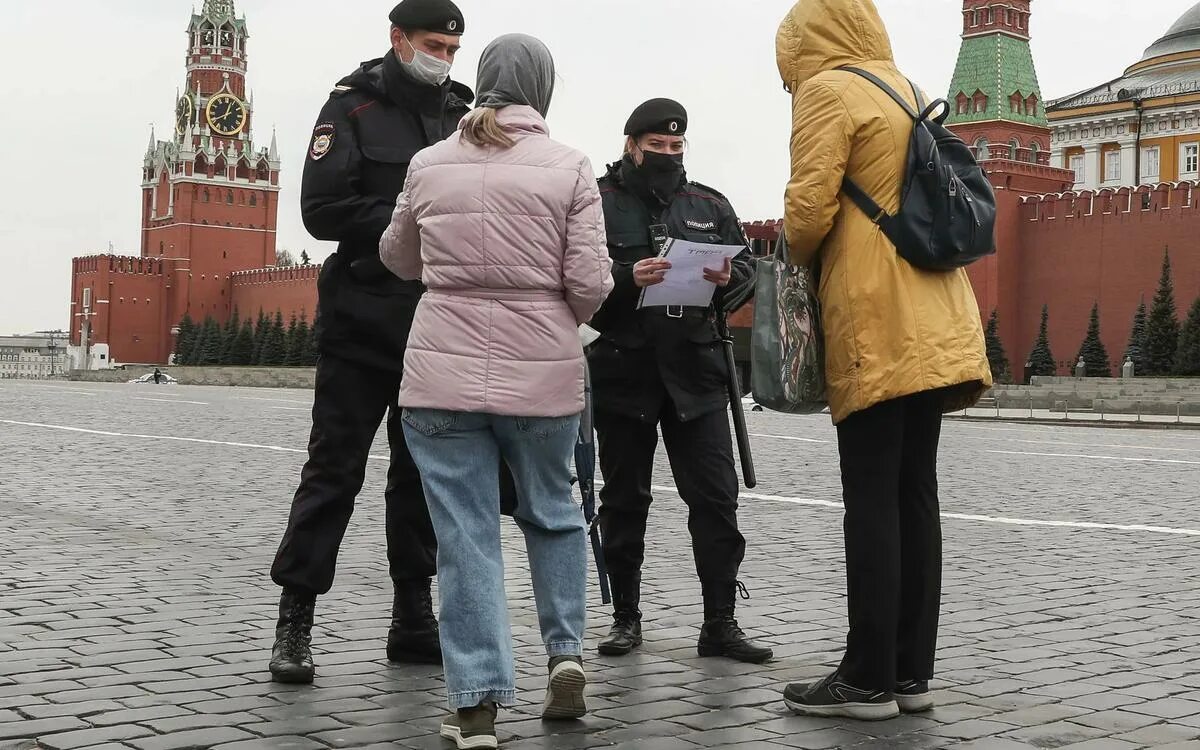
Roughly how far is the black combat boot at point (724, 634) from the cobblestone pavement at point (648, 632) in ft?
0.25

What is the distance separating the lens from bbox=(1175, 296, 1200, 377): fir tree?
28656 millimetres

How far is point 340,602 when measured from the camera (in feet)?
14.9

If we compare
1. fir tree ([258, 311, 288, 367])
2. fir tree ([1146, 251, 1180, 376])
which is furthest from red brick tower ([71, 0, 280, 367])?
fir tree ([1146, 251, 1180, 376])

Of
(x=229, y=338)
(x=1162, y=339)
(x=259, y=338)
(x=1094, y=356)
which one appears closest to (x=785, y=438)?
(x=1162, y=339)

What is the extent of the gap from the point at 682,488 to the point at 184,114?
273 ft

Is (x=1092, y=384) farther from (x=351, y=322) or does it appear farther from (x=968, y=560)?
(x=351, y=322)

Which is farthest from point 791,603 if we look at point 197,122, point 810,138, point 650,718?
point 197,122

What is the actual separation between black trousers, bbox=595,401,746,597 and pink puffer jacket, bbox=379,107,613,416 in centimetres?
98

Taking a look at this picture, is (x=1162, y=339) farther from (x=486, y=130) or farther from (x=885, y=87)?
(x=486, y=130)

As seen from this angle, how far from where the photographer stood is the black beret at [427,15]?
11.6 ft

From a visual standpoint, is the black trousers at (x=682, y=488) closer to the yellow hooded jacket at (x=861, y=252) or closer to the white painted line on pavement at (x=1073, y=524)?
the yellow hooded jacket at (x=861, y=252)

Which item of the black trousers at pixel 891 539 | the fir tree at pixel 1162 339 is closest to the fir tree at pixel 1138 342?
the fir tree at pixel 1162 339

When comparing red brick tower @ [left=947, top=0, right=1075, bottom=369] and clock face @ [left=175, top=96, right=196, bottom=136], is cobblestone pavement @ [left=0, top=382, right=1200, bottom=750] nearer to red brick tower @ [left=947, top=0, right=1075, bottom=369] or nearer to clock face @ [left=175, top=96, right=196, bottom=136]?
red brick tower @ [left=947, top=0, right=1075, bottom=369]

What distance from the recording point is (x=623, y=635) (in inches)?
153
